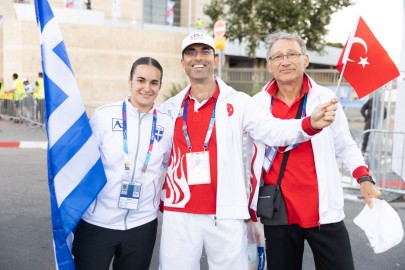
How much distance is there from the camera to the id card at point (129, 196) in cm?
283

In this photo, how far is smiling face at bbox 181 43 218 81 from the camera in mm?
3014

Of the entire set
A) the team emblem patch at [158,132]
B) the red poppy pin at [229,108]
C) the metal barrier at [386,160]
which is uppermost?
the red poppy pin at [229,108]

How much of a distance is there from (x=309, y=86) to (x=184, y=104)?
32.2 inches

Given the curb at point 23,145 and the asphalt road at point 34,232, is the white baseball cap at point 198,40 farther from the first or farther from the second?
the curb at point 23,145

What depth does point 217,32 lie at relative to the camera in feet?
45.1

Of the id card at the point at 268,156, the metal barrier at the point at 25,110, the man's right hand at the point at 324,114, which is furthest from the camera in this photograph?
the metal barrier at the point at 25,110

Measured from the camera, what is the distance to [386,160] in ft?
26.6

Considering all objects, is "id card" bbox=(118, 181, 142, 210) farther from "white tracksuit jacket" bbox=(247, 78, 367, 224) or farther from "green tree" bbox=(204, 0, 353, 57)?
"green tree" bbox=(204, 0, 353, 57)

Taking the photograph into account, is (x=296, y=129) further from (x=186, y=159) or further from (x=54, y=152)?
(x=54, y=152)

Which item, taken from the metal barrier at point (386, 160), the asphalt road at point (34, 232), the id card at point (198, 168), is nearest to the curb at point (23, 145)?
the asphalt road at point (34, 232)

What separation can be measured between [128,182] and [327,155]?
4.08 feet

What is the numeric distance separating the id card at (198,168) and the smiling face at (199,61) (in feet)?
1.71

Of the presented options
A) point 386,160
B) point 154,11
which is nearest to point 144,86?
point 386,160

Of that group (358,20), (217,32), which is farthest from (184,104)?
(217,32)
